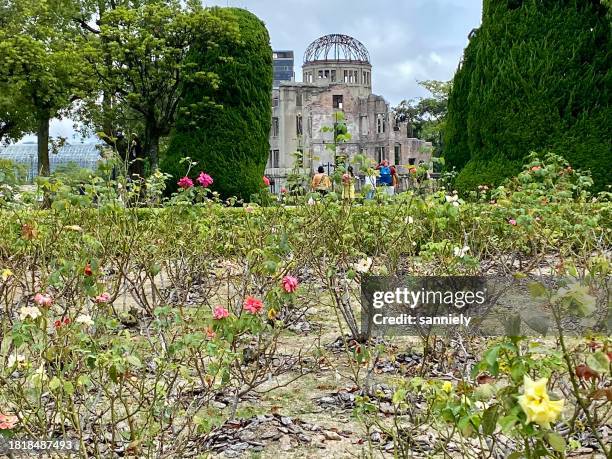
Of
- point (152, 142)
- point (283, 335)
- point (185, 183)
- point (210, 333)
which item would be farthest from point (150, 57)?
point (210, 333)

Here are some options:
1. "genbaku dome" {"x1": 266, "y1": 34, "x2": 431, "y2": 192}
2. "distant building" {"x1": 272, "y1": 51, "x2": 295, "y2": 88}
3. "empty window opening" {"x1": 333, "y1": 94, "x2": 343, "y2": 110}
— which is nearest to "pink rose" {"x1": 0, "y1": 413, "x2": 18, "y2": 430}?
"genbaku dome" {"x1": 266, "y1": 34, "x2": 431, "y2": 192}

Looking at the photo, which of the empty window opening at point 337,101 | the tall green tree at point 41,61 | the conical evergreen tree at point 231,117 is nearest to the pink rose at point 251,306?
the conical evergreen tree at point 231,117

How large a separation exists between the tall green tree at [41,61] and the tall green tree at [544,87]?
35.3 feet

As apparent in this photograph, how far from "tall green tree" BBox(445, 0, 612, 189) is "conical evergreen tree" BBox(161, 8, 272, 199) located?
4949mm

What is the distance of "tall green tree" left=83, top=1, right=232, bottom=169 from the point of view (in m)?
15.6

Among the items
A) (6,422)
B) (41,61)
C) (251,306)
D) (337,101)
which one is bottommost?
(6,422)

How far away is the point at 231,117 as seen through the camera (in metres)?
13.8

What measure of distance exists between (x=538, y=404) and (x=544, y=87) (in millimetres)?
9420

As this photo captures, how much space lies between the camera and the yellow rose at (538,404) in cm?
98

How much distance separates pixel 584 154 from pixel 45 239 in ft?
26.2

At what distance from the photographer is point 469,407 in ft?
4.50

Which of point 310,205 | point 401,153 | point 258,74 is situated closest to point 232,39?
point 258,74

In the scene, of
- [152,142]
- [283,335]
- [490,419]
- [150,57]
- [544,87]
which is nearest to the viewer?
[490,419]

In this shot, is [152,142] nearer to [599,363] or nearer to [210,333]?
[210,333]
